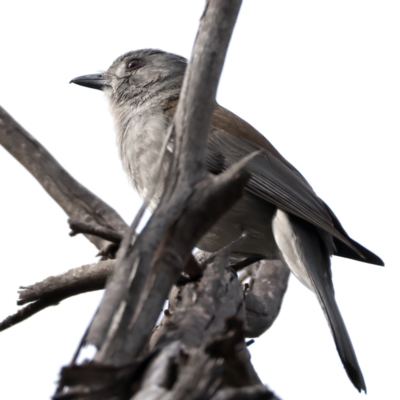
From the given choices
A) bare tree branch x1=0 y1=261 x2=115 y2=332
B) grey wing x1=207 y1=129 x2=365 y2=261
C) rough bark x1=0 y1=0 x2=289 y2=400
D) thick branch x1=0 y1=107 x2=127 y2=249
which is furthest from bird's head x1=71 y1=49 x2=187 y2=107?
rough bark x1=0 y1=0 x2=289 y2=400

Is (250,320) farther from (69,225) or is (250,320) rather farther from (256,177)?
(69,225)

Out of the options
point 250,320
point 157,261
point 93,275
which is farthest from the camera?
point 250,320

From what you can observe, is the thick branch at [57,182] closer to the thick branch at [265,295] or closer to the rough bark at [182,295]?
the rough bark at [182,295]

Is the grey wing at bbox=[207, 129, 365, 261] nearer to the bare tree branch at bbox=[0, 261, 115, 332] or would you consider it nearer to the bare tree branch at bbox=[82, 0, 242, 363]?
the bare tree branch at bbox=[0, 261, 115, 332]

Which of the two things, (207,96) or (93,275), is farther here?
(93,275)

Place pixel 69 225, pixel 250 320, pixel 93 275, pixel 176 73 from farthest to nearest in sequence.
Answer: pixel 176 73
pixel 250 320
pixel 93 275
pixel 69 225

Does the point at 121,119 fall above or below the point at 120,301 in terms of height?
above

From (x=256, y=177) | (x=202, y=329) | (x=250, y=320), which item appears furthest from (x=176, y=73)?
(x=202, y=329)

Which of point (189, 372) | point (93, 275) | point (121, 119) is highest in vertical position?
point (121, 119)
